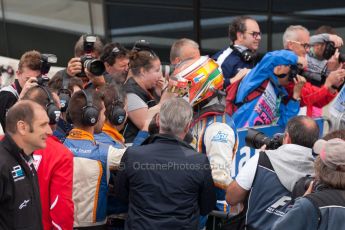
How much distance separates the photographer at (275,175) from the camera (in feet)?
14.2

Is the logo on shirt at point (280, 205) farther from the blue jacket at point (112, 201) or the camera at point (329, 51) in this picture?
the camera at point (329, 51)

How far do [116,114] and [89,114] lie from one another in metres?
0.39

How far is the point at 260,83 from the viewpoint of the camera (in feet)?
20.8

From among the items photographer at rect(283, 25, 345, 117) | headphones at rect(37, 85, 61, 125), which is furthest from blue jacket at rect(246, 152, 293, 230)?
photographer at rect(283, 25, 345, 117)

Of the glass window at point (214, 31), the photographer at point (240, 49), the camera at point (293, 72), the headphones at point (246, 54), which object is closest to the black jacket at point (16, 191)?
the camera at point (293, 72)

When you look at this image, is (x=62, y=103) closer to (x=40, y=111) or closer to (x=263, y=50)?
(x=40, y=111)

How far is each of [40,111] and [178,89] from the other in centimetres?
129

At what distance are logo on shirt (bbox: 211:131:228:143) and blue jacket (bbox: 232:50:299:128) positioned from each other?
1.38 m

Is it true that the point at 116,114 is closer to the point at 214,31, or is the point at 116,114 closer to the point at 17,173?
the point at 17,173

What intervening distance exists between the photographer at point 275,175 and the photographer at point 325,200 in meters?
0.54

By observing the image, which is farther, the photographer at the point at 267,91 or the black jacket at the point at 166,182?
the photographer at the point at 267,91

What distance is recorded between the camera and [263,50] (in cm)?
1030

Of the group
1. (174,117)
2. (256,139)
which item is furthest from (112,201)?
(256,139)

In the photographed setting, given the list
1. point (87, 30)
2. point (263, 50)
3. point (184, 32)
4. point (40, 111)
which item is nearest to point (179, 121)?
point (40, 111)
